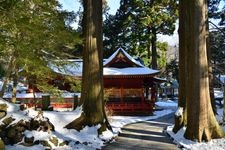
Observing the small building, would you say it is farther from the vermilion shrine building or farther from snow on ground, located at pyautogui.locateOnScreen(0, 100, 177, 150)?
snow on ground, located at pyautogui.locateOnScreen(0, 100, 177, 150)

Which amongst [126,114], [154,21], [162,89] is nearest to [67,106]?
[126,114]

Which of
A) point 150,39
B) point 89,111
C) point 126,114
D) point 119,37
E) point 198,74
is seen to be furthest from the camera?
point 119,37

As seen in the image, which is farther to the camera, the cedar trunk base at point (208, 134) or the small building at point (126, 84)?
the small building at point (126, 84)

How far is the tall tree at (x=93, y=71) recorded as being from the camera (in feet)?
52.1

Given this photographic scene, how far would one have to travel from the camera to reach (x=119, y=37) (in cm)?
4981

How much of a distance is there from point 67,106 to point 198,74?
64.0 ft

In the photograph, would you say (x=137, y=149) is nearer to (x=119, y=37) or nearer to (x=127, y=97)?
(x=127, y=97)

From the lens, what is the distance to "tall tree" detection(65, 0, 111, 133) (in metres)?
15.9

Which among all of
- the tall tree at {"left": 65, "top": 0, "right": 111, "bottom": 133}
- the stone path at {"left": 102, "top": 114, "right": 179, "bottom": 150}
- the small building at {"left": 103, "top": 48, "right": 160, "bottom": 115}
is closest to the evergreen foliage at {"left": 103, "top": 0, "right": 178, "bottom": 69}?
the small building at {"left": 103, "top": 48, "right": 160, "bottom": 115}

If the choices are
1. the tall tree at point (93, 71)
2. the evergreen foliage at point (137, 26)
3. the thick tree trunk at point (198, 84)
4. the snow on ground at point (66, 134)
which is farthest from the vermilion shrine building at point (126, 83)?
the thick tree trunk at point (198, 84)

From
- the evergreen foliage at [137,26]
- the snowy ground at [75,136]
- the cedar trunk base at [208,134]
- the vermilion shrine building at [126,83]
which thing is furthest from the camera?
the evergreen foliage at [137,26]

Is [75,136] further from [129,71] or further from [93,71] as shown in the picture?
[129,71]

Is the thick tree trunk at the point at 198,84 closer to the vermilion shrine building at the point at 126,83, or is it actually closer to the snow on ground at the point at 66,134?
the snow on ground at the point at 66,134

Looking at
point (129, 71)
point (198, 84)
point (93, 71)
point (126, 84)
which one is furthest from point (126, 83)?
point (198, 84)
